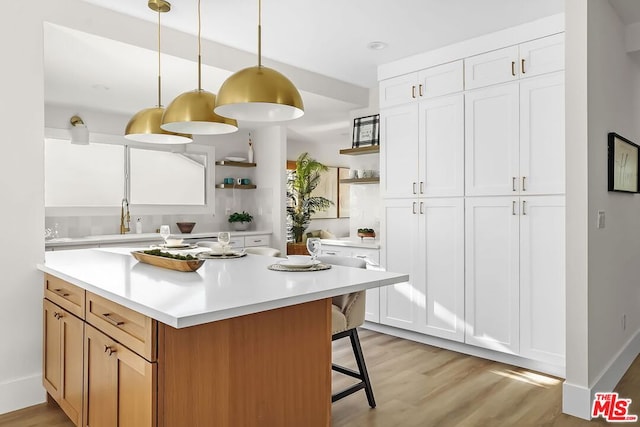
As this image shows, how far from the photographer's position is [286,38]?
11.6ft

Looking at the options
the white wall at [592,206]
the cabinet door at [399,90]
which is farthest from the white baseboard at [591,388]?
the cabinet door at [399,90]

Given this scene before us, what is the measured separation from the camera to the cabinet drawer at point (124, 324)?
1546 mm

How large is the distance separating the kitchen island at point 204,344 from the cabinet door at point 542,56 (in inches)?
79.9

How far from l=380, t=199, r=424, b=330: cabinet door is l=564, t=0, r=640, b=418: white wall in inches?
53.8

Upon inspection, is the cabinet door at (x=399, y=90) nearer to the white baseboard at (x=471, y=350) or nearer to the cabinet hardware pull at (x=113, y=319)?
the white baseboard at (x=471, y=350)

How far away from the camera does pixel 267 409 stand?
181 cm

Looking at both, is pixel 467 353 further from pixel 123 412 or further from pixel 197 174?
Answer: pixel 197 174

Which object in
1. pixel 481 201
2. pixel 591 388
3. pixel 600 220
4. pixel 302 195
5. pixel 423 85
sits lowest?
pixel 591 388

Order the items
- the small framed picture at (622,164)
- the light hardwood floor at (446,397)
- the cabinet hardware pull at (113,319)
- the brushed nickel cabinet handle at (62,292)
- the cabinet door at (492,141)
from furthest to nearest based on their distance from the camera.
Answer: the cabinet door at (492,141) → the small framed picture at (622,164) → the light hardwood floor at (446,397) → the brushed nickel cabinet handle at (62,292) → the cabinet hardware pull at (113,319)

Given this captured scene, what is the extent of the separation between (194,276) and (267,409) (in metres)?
0.69

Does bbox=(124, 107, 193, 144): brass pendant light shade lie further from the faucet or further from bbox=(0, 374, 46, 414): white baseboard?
the faucet

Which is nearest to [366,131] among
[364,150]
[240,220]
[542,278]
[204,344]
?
[364,150]

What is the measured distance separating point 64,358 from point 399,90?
3.23m

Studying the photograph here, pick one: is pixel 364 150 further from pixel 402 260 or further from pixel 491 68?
pixel 491 68
